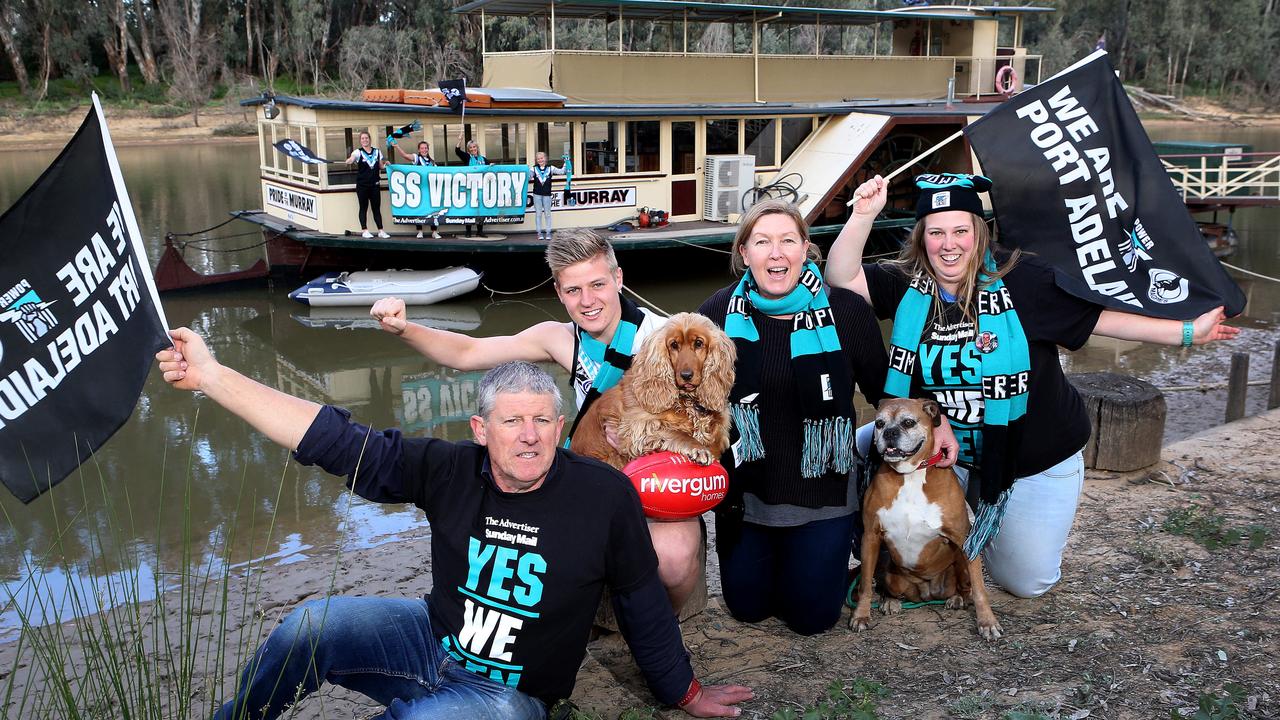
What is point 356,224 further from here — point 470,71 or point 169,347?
point 470,71

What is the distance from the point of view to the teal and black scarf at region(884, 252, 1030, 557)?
393 centimetres

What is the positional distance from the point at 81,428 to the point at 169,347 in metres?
0.38

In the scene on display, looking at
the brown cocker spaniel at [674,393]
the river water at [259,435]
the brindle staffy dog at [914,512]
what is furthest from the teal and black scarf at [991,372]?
the river water at [259,435]

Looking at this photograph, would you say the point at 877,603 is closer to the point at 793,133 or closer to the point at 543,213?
the point at 543,213

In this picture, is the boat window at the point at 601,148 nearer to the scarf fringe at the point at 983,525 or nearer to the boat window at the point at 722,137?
the boat window at the point at 722,137

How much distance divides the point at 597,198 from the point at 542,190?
4.30 feet

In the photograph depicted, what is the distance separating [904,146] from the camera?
18875 millimetres

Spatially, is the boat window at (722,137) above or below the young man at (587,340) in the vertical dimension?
above

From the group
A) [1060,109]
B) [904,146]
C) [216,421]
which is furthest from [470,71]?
[1060,109]

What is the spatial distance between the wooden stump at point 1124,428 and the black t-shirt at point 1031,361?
2.04 metres

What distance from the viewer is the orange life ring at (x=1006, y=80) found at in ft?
65.4

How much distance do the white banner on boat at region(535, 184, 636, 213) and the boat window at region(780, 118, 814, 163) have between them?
3080 mm

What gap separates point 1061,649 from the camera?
3924 millimetres

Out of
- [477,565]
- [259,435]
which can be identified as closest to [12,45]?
[259,435]
